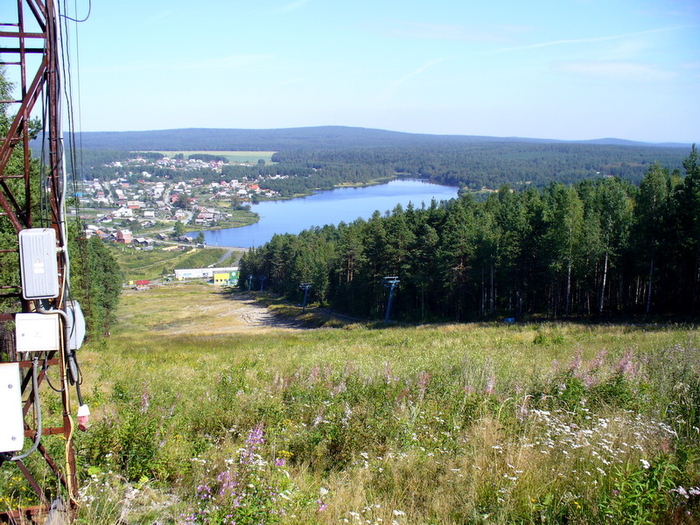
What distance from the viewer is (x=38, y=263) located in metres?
3.77

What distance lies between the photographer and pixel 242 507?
3461 mm

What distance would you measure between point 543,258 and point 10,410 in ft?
101

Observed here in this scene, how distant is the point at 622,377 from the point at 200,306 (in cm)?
6251

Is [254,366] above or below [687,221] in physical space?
below

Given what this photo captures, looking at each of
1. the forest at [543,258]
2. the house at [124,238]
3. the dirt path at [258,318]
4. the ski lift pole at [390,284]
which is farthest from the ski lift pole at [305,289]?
the house at [124,238]

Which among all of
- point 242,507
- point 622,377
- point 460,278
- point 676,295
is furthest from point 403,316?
point 242,507

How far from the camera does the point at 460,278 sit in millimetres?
36281

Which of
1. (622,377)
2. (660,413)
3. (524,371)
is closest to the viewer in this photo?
(660,413)

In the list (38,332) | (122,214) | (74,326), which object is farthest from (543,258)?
(122,214)

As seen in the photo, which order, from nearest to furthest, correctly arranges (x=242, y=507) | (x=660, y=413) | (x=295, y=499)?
(x=242, y=507) → (x=295, y=499) → (x=660, y=413)

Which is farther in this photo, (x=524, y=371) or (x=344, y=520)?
(x=524, y=371)

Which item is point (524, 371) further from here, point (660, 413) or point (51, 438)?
point (51, 438)

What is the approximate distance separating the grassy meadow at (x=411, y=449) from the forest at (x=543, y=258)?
2210 centimetres

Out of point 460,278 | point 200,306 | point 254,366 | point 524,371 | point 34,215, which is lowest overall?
point 200,306
